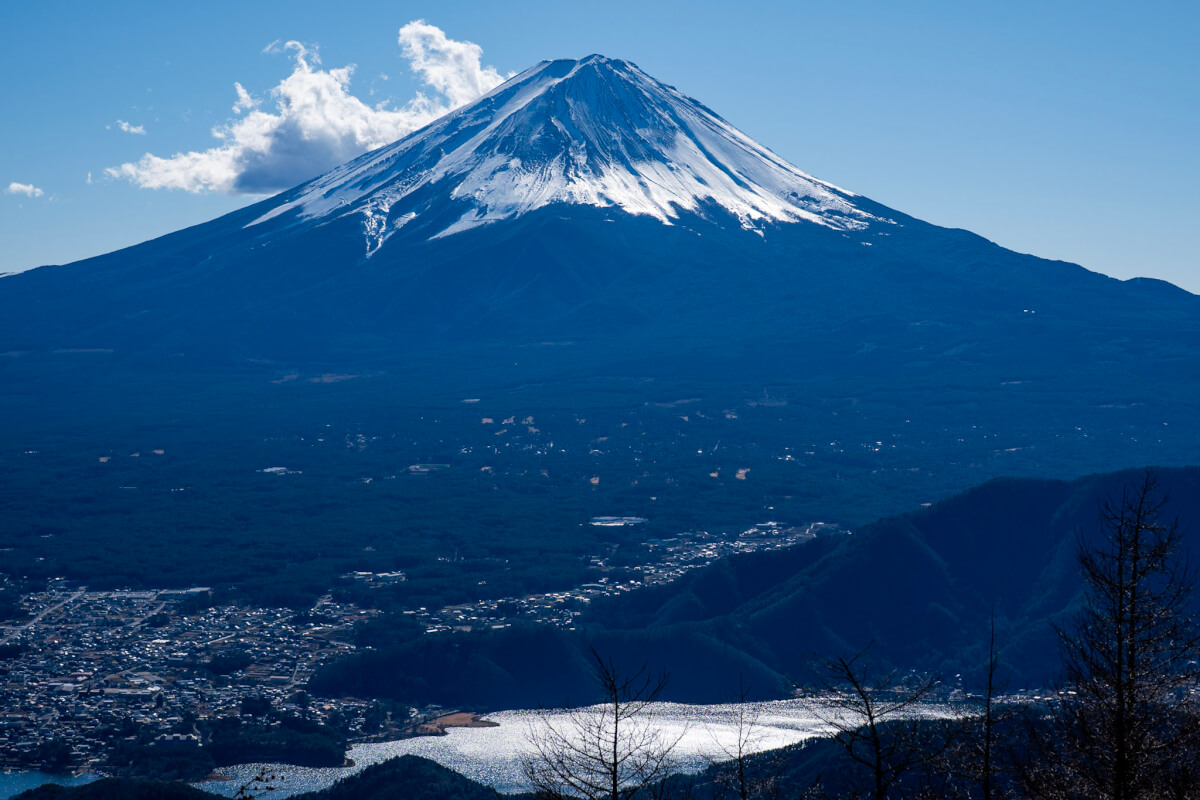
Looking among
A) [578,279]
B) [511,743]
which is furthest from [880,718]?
[578,279]

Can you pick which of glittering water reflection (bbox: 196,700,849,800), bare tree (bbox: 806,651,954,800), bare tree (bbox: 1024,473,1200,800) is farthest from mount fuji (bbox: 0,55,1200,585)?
bare tree (bbox: 1024,473,1200,800)

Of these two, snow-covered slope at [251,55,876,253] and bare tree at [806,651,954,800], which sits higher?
snow-covered slope at [251,55,876,253]

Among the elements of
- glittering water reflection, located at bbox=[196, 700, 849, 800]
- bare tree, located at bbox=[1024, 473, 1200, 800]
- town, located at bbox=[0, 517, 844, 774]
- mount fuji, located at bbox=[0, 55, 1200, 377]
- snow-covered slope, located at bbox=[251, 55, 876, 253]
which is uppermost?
snow-covered slope, located at bbox=[251, 55, 876, 253]

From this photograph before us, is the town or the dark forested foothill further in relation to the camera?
the dark forested foothill

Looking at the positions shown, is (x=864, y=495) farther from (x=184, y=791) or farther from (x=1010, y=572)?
(x=184, y=791)

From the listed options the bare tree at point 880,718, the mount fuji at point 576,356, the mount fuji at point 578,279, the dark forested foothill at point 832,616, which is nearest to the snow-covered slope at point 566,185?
the mount fuji at point 578,279

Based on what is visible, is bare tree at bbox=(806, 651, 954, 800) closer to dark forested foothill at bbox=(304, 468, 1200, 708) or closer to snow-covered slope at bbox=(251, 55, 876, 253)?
dark forested foothill at bbox=(304, 468, 1200, 708)

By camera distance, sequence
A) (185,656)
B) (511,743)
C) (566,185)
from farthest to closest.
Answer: (566,185), (185,656), (511,743)

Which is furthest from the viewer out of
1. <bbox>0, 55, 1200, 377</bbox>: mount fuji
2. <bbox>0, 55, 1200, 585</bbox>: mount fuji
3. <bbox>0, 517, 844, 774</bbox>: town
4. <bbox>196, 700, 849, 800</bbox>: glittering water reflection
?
<bbox>0, 55, 1200, 377</bbox>: mount fuji

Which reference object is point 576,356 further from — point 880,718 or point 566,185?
point 880,718

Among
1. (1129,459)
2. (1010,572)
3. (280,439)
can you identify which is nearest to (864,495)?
(1129,459)
